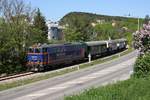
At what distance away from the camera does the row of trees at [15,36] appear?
54.4 m

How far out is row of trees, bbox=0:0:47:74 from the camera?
54412 mm

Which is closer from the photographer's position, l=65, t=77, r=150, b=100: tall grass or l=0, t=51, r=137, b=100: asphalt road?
l=65, t=77, r=150, b=100: tall grass

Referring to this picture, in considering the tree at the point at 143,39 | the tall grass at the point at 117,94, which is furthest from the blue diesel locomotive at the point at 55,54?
the tall grass at the point at 117,94

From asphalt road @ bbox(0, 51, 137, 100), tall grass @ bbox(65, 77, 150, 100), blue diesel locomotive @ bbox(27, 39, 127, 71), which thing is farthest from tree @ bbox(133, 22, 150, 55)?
blue diesel locomotive @ bbox(27, 39, 127, 71)

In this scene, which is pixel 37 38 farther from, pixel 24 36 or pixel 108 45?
pixel 108 45

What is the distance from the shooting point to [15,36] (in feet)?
189

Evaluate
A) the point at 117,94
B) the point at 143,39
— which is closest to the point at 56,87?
the point at 143,39

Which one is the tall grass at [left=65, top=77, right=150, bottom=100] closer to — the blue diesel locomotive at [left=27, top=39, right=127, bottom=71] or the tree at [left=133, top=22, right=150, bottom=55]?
the tree at [left=133, top=22, right=150, bottom=55]

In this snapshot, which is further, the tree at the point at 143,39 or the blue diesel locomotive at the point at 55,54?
the blue diesel locomotive at the point at 55,54

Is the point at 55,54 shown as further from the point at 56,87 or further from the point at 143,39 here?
the point at 143,39

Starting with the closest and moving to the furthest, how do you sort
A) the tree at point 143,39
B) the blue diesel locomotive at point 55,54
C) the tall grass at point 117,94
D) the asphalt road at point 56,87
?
the tall grass at point 117,94 → the asphalt road at point 56,87 → the tree at point 143,39 → the blue diesel locomotive at point 55,54

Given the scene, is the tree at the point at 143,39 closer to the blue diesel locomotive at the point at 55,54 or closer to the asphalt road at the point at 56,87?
the asphalt road at the point at 56,87

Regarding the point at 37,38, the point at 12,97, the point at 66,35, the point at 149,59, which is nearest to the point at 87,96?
the point at 149,59

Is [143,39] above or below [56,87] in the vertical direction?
above
